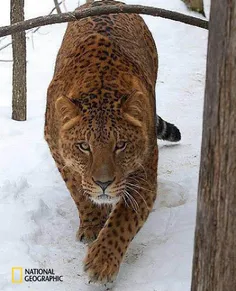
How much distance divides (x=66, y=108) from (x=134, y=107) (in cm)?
45

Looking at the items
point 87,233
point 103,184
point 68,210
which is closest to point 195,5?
point 68,210

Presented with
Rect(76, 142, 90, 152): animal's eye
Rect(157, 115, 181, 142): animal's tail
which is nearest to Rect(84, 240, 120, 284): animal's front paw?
Rect(76, 142, 90, 152): animal's eye

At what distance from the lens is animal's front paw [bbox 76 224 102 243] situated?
551 cm

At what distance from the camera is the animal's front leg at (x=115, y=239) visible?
15.9 ft

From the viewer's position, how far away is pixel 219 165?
303 centimetres

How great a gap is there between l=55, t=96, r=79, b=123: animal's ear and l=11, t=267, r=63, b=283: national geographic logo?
3.34ft

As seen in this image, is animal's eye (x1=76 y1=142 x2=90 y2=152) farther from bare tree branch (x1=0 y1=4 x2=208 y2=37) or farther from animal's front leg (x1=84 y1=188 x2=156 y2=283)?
bare tree branch (x1=0 y1=4 x2=208 y2=37)

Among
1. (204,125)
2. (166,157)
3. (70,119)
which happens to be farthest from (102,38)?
(204,125)

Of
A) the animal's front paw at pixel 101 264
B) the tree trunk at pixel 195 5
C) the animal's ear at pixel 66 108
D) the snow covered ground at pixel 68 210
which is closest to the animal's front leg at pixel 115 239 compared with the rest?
the animal's front paw at pixel 101 264

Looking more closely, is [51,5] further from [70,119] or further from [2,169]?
[70,119]

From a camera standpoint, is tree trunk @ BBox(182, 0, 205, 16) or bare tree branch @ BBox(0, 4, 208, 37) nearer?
bare tree branch @ BBox(0, 4, 208, 37)

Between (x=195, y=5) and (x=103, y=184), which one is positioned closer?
(x=103, y=184)

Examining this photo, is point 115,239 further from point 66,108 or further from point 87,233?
point 66,108

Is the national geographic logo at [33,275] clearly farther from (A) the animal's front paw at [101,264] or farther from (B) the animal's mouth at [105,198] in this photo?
(B) the animal's mouth at [105,198]
